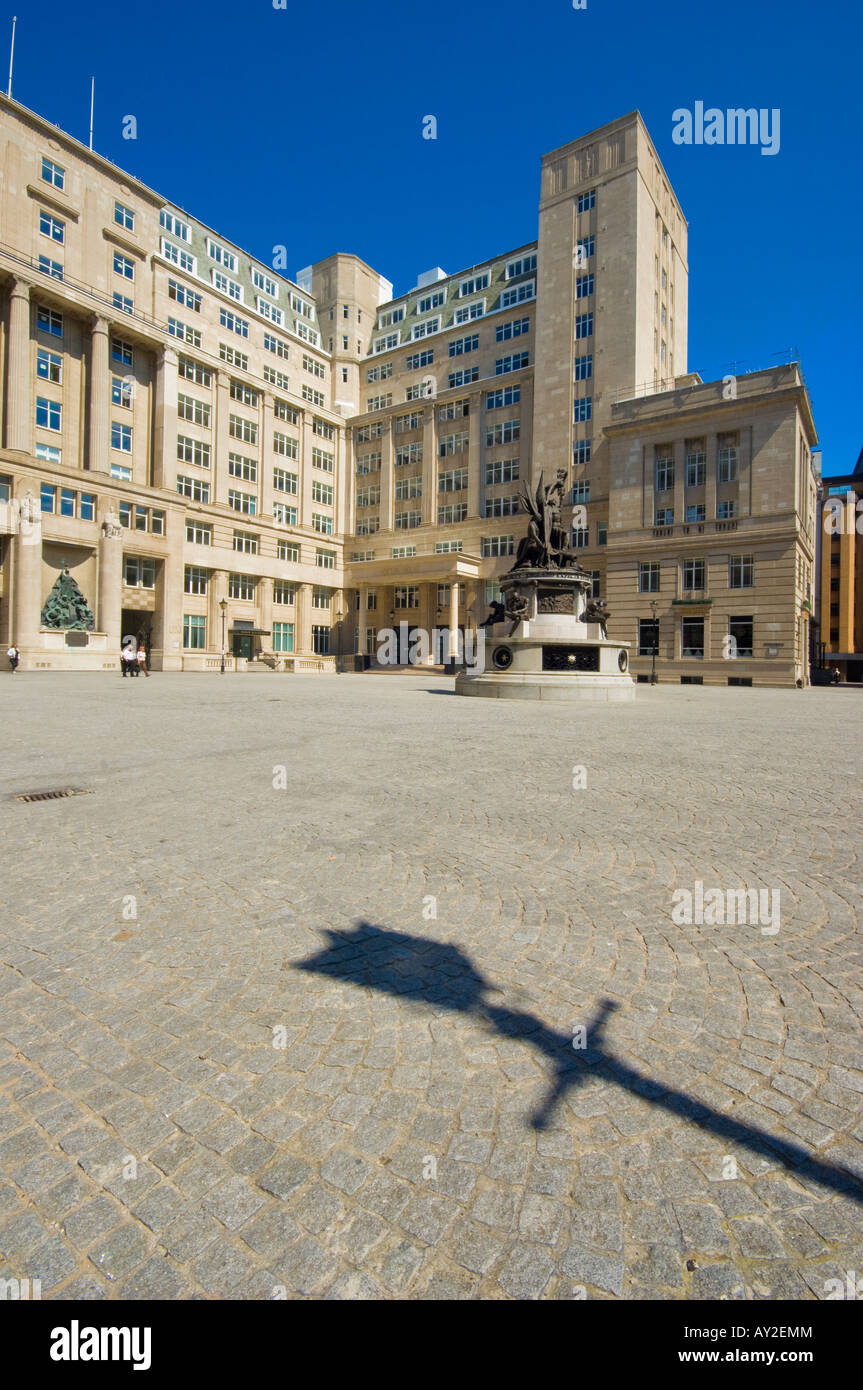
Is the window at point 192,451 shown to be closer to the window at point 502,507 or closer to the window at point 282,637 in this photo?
the window at point 282,637

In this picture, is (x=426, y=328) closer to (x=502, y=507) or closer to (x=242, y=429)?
(x=242, y=429)

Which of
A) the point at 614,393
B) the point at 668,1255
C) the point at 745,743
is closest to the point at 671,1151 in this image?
the point at 668,1255

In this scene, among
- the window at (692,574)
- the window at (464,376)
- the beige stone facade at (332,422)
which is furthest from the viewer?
the window at (464,376)

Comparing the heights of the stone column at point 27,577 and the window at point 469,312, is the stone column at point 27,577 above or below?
below

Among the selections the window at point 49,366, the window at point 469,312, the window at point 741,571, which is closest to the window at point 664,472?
the window at point 741,571

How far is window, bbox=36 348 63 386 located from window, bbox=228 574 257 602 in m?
18.9

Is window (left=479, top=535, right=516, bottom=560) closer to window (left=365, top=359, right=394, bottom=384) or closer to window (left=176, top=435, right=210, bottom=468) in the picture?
window (left=365, top=359, right=394, bottom=384)

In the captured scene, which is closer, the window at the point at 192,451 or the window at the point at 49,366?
the window at the point at 49,366

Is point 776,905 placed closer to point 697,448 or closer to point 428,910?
point 428,910

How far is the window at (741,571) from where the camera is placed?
145 ft

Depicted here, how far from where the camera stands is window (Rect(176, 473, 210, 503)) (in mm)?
53438

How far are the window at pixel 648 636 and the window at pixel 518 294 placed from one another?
33.6 meters

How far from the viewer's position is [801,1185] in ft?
7.07
